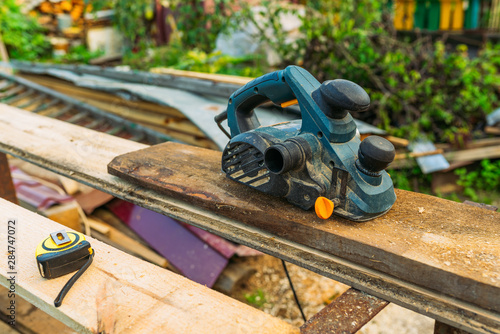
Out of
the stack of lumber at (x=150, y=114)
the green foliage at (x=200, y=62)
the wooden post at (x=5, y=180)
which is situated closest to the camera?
the wooden post at (x=5, y=180)

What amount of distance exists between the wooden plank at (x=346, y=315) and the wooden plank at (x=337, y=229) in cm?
3

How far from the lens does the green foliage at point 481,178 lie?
3.58 m

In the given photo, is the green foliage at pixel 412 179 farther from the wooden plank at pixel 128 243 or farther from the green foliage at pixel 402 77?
the wooden plank at pixel 128 243

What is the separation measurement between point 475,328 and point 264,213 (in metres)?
0.60

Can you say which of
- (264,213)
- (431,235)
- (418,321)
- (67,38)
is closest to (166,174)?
(264,213)

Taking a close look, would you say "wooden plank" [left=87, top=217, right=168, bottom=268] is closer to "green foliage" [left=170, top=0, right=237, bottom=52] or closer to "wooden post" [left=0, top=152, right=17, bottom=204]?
"wooden post" [left=0, top=152, right=17, bottom=204]

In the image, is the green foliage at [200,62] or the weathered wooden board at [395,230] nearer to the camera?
the weathered wooden board at [395,230]

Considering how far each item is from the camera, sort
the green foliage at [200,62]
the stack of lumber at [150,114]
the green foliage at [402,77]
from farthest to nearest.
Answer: the green foliage at [200,62]
the green foliage at [402,77]
the stack of lumber at [150,114]

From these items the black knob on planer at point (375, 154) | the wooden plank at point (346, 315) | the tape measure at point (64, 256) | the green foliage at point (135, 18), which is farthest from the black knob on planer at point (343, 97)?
the green foliage at point (135, 18)

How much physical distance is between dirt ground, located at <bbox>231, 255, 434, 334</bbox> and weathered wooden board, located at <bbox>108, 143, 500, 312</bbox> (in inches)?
50.5

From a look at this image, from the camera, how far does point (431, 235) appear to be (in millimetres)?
1039

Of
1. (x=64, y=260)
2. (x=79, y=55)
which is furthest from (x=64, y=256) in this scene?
(x=79, y=55)

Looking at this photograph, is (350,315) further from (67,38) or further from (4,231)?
(67,38)

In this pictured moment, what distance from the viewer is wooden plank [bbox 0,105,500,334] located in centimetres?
92
